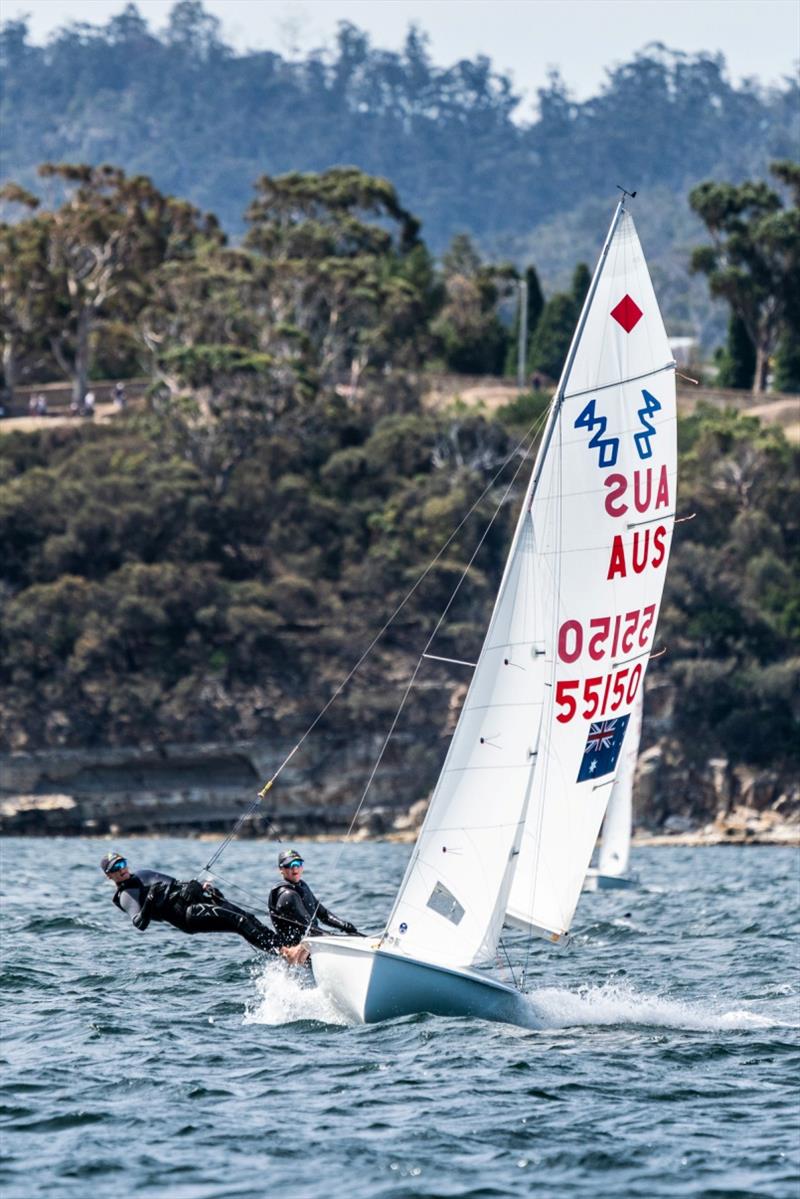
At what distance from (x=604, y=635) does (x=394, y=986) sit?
3.53 meters

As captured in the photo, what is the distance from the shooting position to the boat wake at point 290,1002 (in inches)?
690

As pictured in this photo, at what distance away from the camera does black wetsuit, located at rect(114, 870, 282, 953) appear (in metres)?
18.6

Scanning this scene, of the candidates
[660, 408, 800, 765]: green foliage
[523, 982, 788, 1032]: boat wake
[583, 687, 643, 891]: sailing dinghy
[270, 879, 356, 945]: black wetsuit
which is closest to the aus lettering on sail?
[523, 982, 788, 1032]: boat wake

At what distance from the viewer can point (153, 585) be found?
2689 inches

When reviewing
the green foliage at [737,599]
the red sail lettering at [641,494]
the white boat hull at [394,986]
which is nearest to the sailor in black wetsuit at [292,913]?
the white boat hull at [394,986]

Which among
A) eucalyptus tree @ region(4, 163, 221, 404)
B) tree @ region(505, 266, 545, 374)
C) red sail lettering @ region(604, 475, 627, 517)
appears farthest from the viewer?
tree @ region(505, 266, 545, 374)

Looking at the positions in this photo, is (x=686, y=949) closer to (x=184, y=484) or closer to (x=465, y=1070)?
(x=465, y=1070)

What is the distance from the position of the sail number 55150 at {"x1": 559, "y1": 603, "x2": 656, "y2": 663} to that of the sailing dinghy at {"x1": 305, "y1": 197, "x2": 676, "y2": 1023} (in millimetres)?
17

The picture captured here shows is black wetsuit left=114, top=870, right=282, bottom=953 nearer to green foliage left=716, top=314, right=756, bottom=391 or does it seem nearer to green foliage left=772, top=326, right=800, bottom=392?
green foliage left=772, top=326, right=800, bottom=392

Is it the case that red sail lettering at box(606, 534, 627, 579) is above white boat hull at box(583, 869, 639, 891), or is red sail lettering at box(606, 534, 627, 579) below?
above

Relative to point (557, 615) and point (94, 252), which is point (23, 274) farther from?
point (557, 615)

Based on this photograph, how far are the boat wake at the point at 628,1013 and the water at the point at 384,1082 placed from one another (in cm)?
4

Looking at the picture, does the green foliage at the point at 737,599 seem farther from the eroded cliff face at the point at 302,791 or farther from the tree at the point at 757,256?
→ the tree at the point at 757,256

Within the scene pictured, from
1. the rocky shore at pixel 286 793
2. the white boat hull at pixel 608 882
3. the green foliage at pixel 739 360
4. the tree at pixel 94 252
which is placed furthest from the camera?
the green foliage at pixel 739 360
